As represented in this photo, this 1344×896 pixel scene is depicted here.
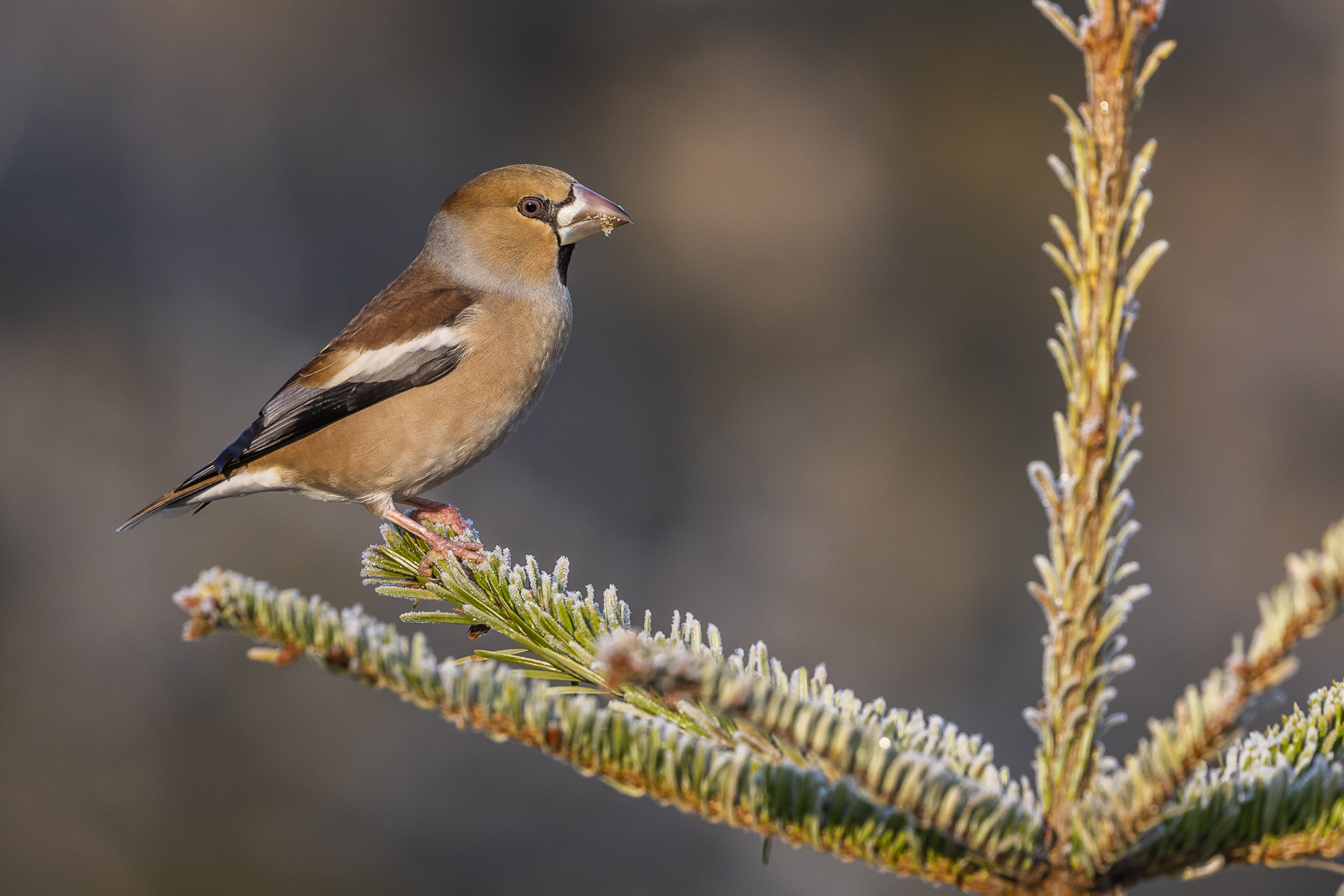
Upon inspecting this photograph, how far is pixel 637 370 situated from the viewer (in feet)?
22.0

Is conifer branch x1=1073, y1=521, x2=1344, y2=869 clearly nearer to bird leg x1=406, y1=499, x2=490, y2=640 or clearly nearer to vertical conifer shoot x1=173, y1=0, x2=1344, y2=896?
vertical conifer shoot x1=173, y1=0, x2=1344, y2=896

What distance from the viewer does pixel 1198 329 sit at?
663 centimetres

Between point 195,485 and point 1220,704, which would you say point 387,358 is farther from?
point 1220,704

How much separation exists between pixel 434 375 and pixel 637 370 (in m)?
4.34

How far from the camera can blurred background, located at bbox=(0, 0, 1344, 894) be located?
5.32 m

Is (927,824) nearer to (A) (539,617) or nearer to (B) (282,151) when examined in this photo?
(A) (539,617)

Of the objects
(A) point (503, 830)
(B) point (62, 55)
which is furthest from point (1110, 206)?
(B) point (62, 55)

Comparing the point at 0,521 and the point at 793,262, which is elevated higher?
the point at 793,262

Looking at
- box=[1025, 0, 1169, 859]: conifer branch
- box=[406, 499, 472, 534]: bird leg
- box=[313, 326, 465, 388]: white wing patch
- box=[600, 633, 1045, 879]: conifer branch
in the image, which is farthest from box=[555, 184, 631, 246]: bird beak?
box=[600, 633, 1045, 879]: conifer branch

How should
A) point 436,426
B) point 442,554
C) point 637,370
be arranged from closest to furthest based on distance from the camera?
point 442,554, point 436,426, point 637,370

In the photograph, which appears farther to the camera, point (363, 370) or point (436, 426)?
point (363, 370)

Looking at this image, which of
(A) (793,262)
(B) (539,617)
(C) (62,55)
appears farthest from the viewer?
(A) (793,262)

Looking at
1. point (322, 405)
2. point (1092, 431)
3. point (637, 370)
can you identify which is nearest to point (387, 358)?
point (322, 405)

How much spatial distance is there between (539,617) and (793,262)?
5895 millimetres
